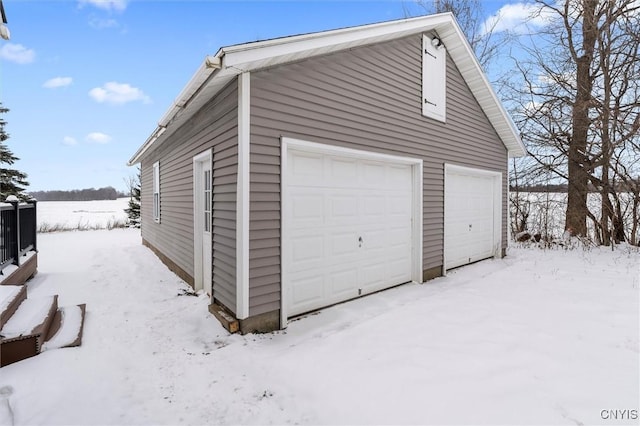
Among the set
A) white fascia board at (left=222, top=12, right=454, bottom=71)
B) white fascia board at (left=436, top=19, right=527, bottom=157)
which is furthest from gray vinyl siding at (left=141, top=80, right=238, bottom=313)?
white fascia board at (left=436, top=19, right=527, bottom=157)

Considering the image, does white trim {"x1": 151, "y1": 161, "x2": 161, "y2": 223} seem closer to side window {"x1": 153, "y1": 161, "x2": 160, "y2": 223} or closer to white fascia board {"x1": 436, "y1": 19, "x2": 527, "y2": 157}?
side window {"x1": 153, "y1": 161, "x2": 160, "y2": 223}

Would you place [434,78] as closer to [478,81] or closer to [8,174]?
[478,81]

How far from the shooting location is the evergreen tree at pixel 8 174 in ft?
48.2

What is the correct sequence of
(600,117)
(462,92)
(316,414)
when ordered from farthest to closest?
1. (600,117)
2. (462,92)
3. (316,414)

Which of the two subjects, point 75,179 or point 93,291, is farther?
point 75,179

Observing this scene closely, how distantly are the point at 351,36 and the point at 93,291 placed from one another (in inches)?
226

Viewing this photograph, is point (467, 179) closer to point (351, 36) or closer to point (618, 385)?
point (351, 36)

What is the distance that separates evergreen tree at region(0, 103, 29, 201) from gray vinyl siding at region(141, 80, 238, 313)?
39.9 feet

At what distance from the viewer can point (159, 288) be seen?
5.71m

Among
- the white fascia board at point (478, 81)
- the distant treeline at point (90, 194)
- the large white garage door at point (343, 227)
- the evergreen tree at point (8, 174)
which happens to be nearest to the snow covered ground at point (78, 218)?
the distant treeline at point (90, 194)

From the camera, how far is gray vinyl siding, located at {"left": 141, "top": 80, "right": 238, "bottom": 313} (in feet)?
12.7

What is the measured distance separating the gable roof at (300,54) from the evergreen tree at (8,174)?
1263cm

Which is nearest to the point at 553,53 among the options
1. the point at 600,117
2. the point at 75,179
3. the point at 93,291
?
the point at 600,117

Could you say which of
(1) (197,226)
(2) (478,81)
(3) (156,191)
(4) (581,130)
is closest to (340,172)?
(1) (197,226)
